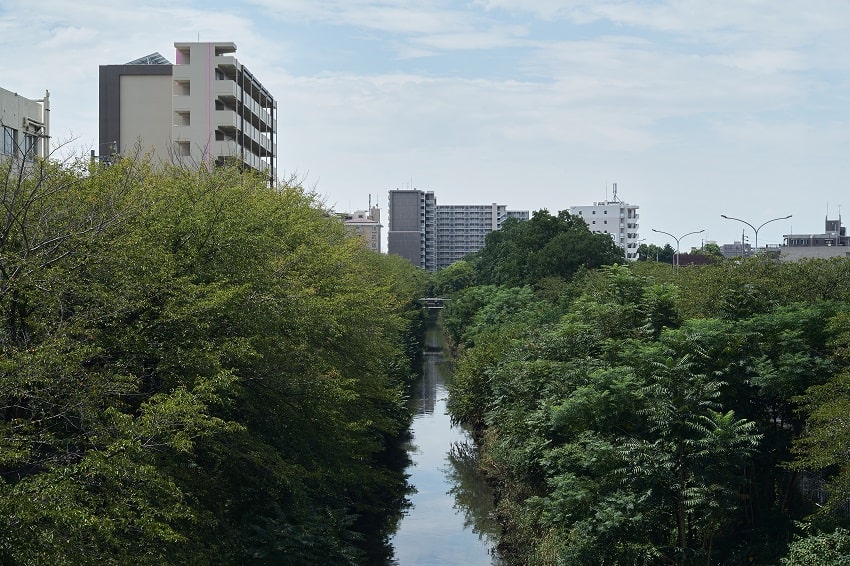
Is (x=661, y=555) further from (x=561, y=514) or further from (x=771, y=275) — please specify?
(x=771, y=275)

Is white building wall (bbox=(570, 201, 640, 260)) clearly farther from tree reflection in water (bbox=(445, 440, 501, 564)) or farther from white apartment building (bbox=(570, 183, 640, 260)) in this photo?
tree reflection in water (bbox=(445, 440, 501, 564))

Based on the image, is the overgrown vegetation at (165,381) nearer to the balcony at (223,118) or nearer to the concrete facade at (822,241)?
the balcony at (223,118)

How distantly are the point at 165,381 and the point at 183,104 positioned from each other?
35397 millimetres

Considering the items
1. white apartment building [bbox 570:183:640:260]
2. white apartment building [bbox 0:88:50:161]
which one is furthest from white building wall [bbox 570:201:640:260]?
white apartment building [bbox 0:88:50:161]

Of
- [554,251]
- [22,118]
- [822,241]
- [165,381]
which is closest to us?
[165,381]

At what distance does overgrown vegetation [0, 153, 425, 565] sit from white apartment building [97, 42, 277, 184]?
84.5 feet

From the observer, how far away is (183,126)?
49.9 m

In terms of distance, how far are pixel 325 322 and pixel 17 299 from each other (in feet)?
26.3

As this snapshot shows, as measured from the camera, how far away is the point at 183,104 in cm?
4975

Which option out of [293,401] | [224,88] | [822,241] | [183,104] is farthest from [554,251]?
[822,241]

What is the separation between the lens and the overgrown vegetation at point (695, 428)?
18906 millimetres

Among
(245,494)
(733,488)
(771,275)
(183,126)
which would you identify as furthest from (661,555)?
(183,126)

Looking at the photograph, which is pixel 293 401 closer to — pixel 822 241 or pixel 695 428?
pixel 695 428

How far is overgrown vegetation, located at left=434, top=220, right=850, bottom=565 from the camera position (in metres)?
18.9
